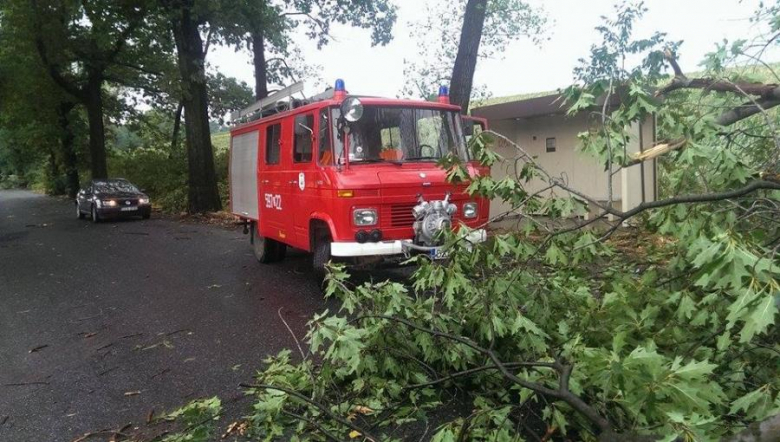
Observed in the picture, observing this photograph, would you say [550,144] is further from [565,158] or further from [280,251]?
[280,251]

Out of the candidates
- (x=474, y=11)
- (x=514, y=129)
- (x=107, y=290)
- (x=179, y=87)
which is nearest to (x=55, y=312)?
(x=107, y=290)

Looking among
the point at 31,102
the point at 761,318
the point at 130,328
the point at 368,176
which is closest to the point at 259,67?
the point at 368,176

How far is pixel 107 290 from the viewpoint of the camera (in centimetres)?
768

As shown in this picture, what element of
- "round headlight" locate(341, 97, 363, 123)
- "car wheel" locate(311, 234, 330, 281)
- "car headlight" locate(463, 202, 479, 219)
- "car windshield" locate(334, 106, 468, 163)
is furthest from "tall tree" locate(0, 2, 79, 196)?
"car headlight" locate(463, 202, 479, 219)

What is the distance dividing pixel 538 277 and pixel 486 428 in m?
1.21

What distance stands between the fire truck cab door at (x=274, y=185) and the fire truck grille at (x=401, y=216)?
184 centimetres

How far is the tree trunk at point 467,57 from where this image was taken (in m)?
11.5

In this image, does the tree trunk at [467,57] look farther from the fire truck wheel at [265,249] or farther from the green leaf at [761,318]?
the green leaf at [761,318]

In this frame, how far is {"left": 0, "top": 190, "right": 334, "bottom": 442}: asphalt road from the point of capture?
3.98 m

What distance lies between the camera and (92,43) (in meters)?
21.9

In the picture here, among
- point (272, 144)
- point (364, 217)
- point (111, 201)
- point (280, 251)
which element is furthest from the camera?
point (111, 201)

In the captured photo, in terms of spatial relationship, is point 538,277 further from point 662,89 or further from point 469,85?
point 469,85

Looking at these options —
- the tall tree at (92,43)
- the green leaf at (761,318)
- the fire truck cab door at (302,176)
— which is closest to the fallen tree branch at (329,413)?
the green leaf at (761,318)

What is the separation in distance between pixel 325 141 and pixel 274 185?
1826mm
